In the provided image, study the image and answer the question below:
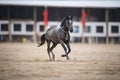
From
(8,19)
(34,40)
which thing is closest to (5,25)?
(8,19)

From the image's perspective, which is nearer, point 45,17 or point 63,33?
point 63,33

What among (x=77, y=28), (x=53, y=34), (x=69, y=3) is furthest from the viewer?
(x=77, y=28)

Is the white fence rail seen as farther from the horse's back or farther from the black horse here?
the black horse

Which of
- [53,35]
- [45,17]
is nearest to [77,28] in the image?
[45,17]

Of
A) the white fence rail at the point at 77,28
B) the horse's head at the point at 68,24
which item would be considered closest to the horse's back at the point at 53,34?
the horse's head at the point at 68,24

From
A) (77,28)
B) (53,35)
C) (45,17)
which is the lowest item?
(53,35)

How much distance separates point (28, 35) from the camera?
44.3 meters

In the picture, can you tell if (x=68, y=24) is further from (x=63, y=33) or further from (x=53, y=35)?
(x=53, y=35)

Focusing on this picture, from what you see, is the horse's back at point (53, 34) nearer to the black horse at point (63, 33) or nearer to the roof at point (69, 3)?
the black horse at point (63, 33)

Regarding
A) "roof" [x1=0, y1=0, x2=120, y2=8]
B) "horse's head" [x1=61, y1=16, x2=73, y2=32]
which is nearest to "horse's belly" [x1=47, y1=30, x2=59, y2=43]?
"horse's head" [x1=61, y1=16, x2=73, y2=32]

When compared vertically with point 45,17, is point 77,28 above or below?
below

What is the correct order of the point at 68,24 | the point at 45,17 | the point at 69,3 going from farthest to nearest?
the point at 69,3 → the point at 45,17 → the point at 68,24

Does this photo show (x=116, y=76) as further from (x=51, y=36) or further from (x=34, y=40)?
(x=34, y=40)

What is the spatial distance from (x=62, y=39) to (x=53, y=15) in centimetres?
2884
